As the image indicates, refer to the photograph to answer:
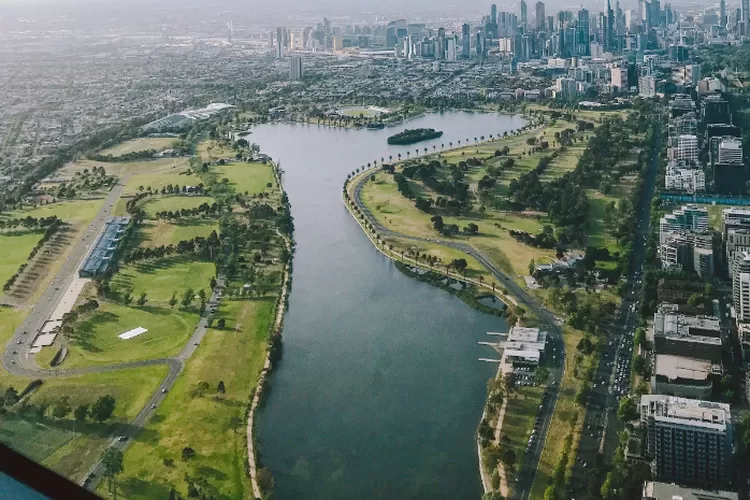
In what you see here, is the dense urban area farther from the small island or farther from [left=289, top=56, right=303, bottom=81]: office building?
[left=289, top=56, right=303, bottom=81]: office building

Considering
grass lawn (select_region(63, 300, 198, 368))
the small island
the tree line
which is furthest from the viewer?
the small island

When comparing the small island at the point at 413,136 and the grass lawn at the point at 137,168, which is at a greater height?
the small island at the point at 413,136

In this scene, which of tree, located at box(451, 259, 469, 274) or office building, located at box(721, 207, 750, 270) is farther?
tree, located at box(451, 259, 469, 274)

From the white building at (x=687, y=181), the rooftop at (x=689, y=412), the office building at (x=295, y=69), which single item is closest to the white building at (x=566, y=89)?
the office building at (x=295, y=69)

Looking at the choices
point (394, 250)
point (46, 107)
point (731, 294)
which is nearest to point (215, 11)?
point (46, 107)

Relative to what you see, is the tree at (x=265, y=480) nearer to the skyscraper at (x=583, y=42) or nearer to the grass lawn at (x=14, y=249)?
the grass lawn at (x=14, y=249)

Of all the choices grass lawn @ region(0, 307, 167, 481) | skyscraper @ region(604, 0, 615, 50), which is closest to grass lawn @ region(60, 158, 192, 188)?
grass lawn @ region(0, 307, 167, 481)
